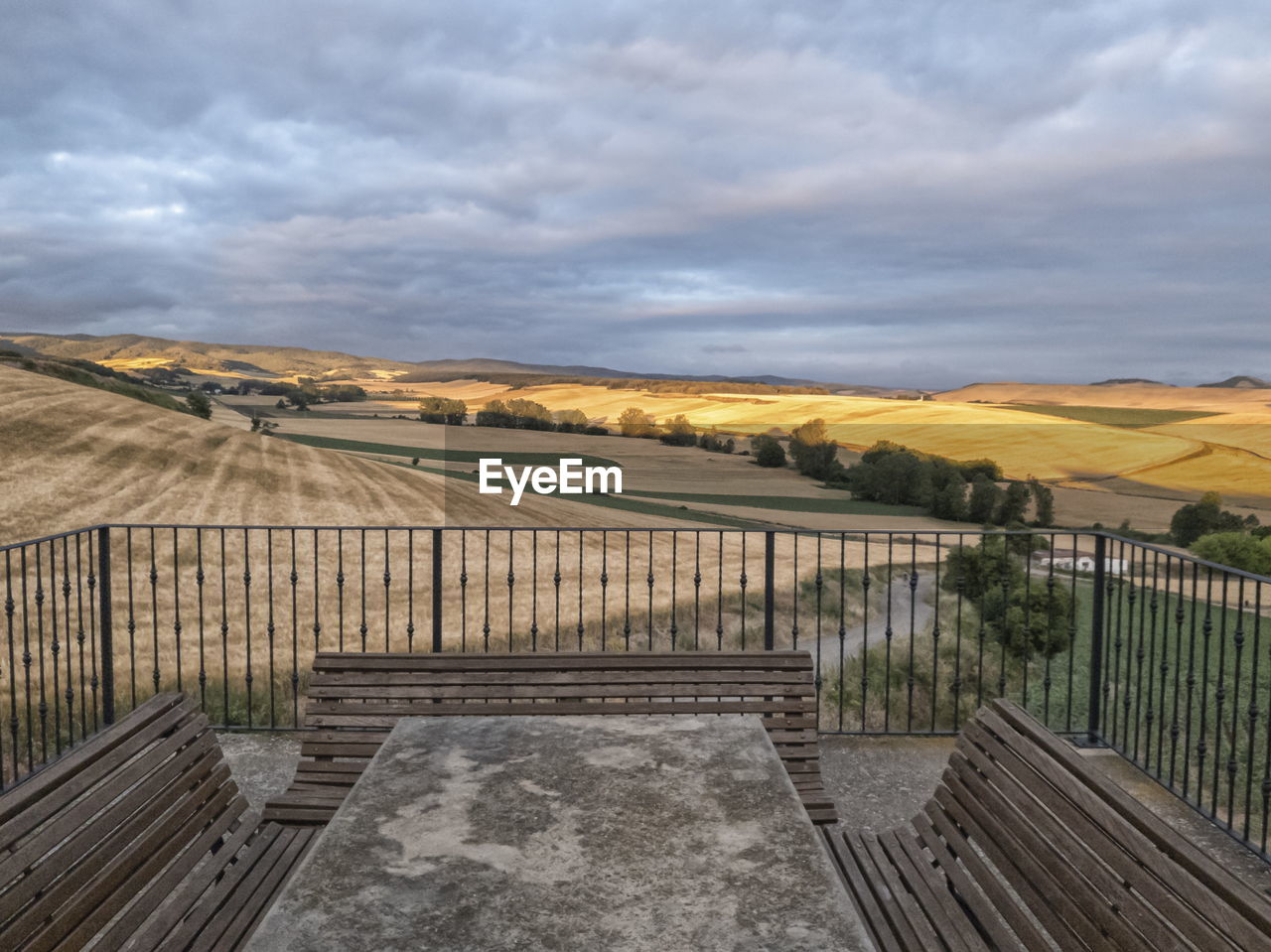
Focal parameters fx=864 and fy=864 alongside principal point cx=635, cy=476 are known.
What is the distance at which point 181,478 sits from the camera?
40.7 metres

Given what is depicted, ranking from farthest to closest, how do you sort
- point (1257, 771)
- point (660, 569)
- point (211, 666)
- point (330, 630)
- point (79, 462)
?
1. point (79, 462)
2. point (660, 569)
3. point (330, 630)
4. point (211, 666)
5. point (1257, 771)

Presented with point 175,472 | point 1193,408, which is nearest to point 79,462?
point 175,472

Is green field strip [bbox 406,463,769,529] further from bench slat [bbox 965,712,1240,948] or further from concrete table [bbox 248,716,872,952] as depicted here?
bench slat [bbox 965,712,1240,948]

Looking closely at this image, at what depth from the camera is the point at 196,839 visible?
8.50 feet

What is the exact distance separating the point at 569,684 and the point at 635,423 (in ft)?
124

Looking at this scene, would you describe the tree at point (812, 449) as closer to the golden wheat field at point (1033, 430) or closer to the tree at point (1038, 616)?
the golden wheat field at point (1033, 430)

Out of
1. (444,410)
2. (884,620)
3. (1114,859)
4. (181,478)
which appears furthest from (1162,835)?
(181,478)

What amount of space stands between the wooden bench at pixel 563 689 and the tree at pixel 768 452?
4079 centimetres

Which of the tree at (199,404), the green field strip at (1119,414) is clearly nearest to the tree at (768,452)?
the green field strip at (1119,414)

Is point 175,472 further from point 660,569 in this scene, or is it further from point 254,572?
point 660,569

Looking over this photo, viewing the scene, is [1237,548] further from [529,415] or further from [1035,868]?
[1035,868]

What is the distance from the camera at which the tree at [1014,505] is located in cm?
4409

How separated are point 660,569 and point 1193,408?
26208 mm

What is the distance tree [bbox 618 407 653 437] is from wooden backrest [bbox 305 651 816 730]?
3517 cm
